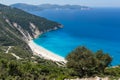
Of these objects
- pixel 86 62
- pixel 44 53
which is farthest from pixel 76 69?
pixel 44 53

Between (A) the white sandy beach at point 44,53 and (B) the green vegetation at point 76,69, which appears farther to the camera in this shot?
(A) the white sandy beach at point 44,53

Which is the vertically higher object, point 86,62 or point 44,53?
point 44,53

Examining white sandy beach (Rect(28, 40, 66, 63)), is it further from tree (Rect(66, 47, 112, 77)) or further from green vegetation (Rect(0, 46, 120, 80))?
green vegetation (Rect(0, 46, 120, 80))

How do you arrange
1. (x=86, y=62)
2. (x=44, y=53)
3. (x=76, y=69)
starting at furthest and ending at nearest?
(x=44, y=53) → (x=76, y=69) → (x=86, y=62)

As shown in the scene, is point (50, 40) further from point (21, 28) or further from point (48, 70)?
point (48, 70)

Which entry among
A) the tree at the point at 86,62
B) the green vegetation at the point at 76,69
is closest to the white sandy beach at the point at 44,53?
the tree at the point at 86,62

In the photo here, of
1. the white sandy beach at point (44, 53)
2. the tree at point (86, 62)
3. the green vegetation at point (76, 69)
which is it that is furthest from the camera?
the white sandy beach at point (44, 53)

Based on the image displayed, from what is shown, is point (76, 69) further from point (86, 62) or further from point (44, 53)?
point (44, 53)

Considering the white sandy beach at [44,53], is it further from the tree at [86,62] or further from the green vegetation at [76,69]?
the green vegetation at [76,69]

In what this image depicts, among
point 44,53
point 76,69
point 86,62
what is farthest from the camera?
point 44,53
